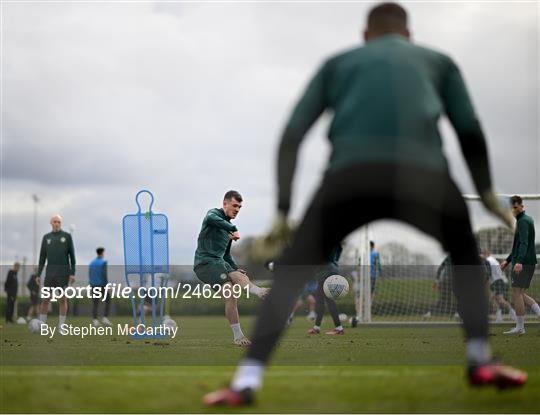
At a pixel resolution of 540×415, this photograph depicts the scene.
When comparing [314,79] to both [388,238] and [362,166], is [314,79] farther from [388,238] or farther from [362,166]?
[388,238]

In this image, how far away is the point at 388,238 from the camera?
25875 millimetres

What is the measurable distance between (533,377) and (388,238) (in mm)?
18850

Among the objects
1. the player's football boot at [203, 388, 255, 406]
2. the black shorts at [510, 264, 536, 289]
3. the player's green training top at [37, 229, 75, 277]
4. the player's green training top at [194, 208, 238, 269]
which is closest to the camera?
the player's football boot at [203, 388, 255, 406]

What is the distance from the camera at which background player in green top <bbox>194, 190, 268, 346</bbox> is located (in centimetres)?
1364

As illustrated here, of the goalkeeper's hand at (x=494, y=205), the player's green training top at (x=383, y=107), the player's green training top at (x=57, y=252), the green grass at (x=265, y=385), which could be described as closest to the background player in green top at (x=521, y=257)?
the green grass at (x=265, y=385)

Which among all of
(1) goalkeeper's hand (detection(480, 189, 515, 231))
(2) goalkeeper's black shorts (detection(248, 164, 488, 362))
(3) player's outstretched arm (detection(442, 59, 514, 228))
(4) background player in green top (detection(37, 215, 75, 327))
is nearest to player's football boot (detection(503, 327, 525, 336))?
(4) background player in green top (detection(37, 215, 75, 327))

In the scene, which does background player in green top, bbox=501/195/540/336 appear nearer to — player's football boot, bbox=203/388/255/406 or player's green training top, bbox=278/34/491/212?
player's green training top, bbox=278/34/491/212

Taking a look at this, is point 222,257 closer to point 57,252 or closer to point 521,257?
point 521,257

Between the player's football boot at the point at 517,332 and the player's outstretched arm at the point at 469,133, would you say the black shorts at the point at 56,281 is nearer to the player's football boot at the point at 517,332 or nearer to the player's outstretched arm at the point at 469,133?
the player's football boot at the point at 517,332

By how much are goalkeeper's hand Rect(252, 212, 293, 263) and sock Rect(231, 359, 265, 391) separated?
2.03 ft

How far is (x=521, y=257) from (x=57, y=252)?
863 cm

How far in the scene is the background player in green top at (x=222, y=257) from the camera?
13641 mm

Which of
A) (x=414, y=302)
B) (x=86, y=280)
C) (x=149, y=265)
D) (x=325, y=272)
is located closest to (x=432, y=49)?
(x=149, y=265)

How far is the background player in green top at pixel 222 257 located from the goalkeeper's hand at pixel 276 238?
316 inches
